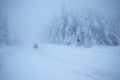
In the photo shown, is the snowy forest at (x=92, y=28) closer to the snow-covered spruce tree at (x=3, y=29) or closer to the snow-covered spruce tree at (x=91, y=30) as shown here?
the snow-covered spruce tree at (x=91, y=30)

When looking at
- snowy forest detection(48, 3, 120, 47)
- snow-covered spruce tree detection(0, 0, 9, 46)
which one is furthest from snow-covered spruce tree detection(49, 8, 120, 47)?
snow-covered spruce tree detection(0, 0, 9, 46)

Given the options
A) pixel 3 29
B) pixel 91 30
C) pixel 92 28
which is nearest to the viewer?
pixel 91 30

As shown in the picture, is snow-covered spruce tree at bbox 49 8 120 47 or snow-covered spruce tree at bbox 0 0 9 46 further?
snow-covered spruce tree at bbox 0 0 9 46

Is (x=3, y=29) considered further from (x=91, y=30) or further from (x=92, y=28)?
(x=92, y=28)

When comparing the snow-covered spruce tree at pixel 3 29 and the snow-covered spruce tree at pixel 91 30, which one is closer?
the snow-covered spruce tree at pixel 91 30

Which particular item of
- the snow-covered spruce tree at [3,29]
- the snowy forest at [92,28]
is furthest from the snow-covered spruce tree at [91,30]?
the snow-covered spruce tree at [3,29]

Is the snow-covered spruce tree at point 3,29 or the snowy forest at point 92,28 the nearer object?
the snowy forest at point 92,28

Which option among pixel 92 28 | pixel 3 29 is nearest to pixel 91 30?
pixel 92 28

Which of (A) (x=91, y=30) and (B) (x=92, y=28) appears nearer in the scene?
(A) (x=91, y=30)

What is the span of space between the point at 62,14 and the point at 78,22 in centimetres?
845

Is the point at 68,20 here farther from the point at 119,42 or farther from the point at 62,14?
the point at 119,42

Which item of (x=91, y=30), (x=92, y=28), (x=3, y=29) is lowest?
(x=91, y=30)

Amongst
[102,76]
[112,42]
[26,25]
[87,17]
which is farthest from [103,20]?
[26,25]

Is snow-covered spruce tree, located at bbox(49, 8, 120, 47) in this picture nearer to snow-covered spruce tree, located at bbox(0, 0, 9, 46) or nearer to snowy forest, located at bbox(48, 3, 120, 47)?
snowy forest, located at bbox(48, 3, 120, 47)
